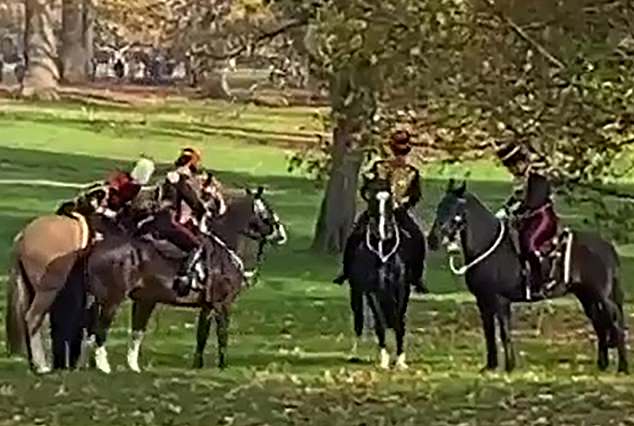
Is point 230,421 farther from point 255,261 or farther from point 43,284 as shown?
point 255,261

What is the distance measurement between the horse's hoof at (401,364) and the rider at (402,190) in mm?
744

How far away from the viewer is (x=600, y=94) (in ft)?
50.6

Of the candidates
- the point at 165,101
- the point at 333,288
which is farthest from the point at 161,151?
the point at 333,288

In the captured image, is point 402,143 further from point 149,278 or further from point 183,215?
point 149,278

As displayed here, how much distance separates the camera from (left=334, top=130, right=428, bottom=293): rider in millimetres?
18766

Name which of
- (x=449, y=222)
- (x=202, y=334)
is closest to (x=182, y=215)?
(x=202, y=334)

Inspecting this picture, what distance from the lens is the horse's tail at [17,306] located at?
18.2 metres

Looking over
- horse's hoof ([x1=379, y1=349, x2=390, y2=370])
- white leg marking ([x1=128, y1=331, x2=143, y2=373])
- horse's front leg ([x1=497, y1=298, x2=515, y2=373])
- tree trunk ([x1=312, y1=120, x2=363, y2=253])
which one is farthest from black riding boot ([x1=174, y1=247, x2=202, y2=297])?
tree trunk ([x1=312, y1=120, x2=363, y2=253])

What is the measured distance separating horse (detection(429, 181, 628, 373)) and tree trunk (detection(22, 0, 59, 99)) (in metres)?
52.6

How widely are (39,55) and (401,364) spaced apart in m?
53.6

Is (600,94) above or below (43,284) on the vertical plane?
above

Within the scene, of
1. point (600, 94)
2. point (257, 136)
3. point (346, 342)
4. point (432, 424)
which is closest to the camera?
point (432, 424)

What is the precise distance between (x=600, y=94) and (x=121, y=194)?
4.83 meters

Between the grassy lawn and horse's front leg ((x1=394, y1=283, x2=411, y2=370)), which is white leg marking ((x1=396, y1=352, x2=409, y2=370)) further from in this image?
the grassy lawn
